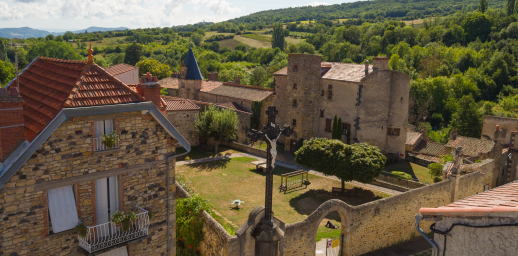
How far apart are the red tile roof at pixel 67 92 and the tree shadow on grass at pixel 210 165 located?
19285 millimetres

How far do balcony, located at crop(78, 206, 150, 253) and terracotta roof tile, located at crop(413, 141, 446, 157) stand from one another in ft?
103

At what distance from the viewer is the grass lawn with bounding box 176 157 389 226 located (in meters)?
23.3

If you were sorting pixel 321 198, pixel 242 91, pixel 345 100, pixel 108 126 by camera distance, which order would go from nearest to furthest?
pixel 108 126 < pixel 321 198 < pixel 345 100 < pixel 242 91

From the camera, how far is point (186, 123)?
37281 mm

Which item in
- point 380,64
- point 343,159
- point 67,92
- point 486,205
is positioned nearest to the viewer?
point 486,205

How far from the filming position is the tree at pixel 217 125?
3506 cm

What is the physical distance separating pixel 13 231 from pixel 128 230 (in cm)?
297

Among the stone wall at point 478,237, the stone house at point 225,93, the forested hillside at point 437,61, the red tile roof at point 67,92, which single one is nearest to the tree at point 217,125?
the stone house at point 225,93

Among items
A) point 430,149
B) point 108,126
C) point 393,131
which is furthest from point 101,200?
point 430,149

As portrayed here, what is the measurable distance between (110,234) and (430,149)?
111 feet

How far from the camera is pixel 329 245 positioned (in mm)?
17734

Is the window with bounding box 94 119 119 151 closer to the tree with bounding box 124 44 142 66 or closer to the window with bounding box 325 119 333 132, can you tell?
the window with bounding box 325 119 333 132

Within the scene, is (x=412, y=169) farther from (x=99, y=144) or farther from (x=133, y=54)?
(x=133, y=54)

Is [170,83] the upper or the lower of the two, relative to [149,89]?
lower
